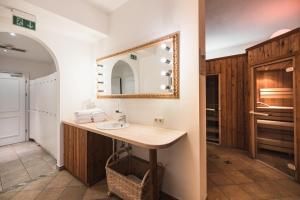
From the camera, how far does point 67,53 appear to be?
8.61 ft

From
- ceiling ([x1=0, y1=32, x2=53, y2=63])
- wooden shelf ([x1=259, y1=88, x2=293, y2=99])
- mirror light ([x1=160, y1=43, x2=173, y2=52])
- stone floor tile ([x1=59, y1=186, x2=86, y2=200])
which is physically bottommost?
stone floor tile ([x1=59, y1=186, x2=86, y2=200])

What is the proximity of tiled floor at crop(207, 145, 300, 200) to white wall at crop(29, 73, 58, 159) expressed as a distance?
2.89 metres

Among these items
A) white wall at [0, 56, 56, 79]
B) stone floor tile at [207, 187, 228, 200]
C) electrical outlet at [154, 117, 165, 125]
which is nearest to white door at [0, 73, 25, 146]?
white wall at [0, 56, 56, 79]

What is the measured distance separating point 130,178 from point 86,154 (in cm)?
69

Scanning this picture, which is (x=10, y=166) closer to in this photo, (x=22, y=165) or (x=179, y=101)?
(x=22, y=165)

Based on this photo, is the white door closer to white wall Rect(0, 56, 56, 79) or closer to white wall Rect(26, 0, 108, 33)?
white wall Rect(0, 56, 56, 79)

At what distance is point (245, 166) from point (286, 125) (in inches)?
43.0

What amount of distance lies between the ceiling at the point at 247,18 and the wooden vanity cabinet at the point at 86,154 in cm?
280

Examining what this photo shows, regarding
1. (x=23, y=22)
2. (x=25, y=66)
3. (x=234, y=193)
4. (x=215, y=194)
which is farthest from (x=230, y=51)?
(x=25, y=66)

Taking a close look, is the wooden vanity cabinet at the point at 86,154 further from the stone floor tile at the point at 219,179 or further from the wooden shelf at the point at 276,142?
the wooden shelf at the point at 276,142

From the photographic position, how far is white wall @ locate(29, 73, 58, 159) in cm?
286

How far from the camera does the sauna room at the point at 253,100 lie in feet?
7.15

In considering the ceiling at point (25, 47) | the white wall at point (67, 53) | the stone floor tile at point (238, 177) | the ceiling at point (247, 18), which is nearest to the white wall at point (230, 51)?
the ceiling at point (247, 18)

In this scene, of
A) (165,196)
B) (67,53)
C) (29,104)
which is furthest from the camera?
(29,104)
